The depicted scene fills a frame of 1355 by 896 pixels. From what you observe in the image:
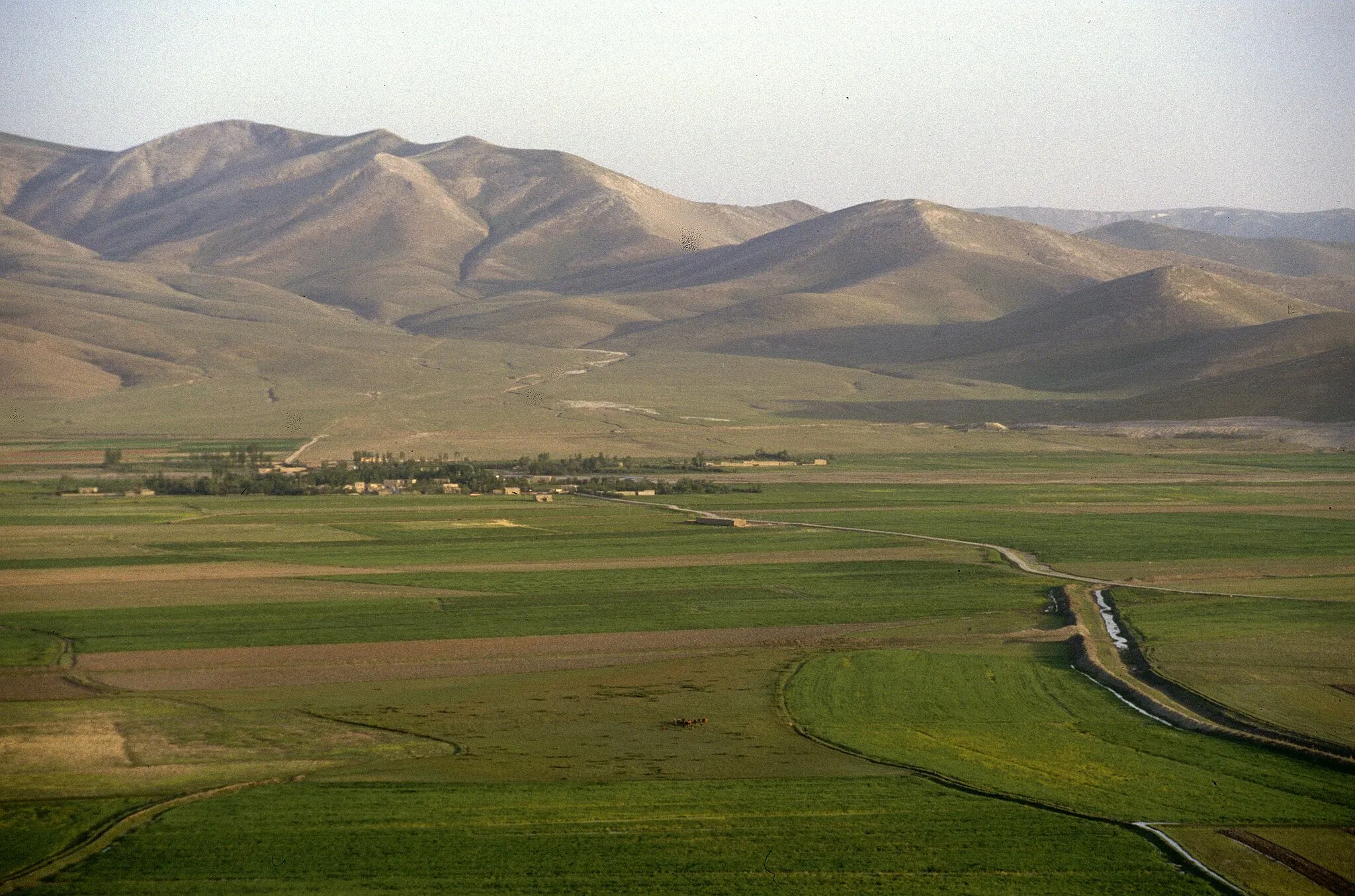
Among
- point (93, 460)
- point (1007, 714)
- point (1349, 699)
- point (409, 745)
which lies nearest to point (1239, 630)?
point (1349, 699)

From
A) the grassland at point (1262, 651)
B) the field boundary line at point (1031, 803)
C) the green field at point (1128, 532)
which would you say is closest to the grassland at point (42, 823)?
the field boundary line at point (1031, 803)

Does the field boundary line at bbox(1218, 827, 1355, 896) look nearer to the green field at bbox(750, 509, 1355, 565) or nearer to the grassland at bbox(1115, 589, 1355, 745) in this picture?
the grassland at bbox(1115, 589, 1355, 745)

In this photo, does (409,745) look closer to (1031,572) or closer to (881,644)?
(881,644)

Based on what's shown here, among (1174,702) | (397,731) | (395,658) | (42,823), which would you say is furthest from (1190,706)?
(42,823)

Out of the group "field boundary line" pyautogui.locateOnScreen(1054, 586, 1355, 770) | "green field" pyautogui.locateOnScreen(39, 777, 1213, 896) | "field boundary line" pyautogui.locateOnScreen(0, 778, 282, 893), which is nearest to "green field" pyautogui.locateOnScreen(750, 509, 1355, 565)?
"field boundary line" pyautogui.locateOnScreen(1054, 586, 1355, 770)

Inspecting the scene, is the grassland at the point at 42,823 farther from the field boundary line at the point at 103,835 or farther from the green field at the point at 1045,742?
the green field at the point at 1045,742

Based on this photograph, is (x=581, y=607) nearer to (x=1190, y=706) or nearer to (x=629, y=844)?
(x=1190, y=706)
